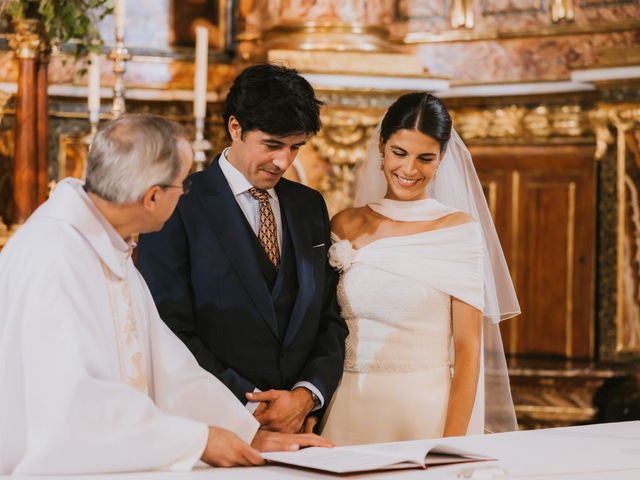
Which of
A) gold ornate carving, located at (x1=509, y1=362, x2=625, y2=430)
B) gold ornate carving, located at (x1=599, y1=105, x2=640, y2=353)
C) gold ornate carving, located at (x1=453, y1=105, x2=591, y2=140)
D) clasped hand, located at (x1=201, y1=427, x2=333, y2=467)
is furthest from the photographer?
gold ornate carving, located at (x1=453, y1=105, x2=591, y2=140)

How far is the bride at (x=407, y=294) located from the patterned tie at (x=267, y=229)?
0.34 m

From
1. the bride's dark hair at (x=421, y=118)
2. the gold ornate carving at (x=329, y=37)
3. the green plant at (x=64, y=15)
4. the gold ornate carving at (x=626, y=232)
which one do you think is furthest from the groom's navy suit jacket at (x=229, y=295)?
the gold ornate carving at (x=626, y=232)

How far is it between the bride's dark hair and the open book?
127cm

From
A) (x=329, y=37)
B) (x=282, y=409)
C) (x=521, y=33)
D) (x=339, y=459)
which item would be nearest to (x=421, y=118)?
(x=282, y=409)

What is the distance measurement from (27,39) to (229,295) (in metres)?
2.64

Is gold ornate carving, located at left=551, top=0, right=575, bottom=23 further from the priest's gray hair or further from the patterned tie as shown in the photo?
the priest's gray hair

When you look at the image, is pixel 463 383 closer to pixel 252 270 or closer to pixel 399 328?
pixel 399 328

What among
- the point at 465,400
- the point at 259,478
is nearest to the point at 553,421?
the point at 465,400

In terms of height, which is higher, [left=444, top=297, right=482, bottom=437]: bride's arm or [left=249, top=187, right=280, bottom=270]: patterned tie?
[left=249, top=187, right=280, bottom=270]: patterned tie

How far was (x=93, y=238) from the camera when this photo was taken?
2562 mm

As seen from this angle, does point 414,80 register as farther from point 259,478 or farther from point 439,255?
point 259,478

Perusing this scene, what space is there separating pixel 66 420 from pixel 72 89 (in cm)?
459

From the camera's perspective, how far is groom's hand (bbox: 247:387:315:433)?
3.21 meters

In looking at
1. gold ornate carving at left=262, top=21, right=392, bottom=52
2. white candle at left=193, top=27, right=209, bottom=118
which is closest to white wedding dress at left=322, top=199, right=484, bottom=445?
white candle at left=193, top=27, right=209, bottom=118
